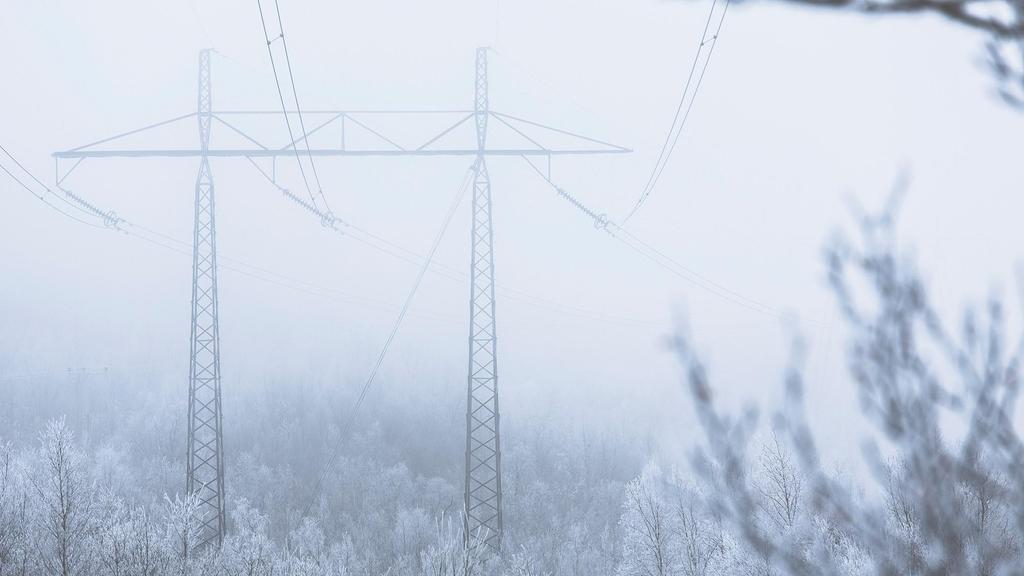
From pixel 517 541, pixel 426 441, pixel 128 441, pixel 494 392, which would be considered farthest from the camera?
pixel 426 441

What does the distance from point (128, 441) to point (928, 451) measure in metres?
76.7

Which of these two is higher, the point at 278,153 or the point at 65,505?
the point at 278,153

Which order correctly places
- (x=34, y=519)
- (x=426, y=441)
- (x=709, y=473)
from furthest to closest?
(x=426, y=441) → (x=34, y=519) → (x=709, y=473)

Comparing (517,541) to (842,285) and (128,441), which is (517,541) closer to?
(128,441)

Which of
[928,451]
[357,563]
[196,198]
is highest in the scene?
[928,451]

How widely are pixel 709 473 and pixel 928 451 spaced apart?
758 millimetres

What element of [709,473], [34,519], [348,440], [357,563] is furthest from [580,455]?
[709,473]

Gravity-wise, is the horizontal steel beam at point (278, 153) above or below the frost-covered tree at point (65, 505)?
above

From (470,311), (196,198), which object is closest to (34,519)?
(196,198)

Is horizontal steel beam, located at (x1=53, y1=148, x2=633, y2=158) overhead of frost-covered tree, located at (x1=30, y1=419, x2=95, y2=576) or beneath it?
overhead

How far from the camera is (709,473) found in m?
3.10

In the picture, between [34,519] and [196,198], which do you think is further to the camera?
[34,519]

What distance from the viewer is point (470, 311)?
16172mm

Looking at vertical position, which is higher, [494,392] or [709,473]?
[709,473]
